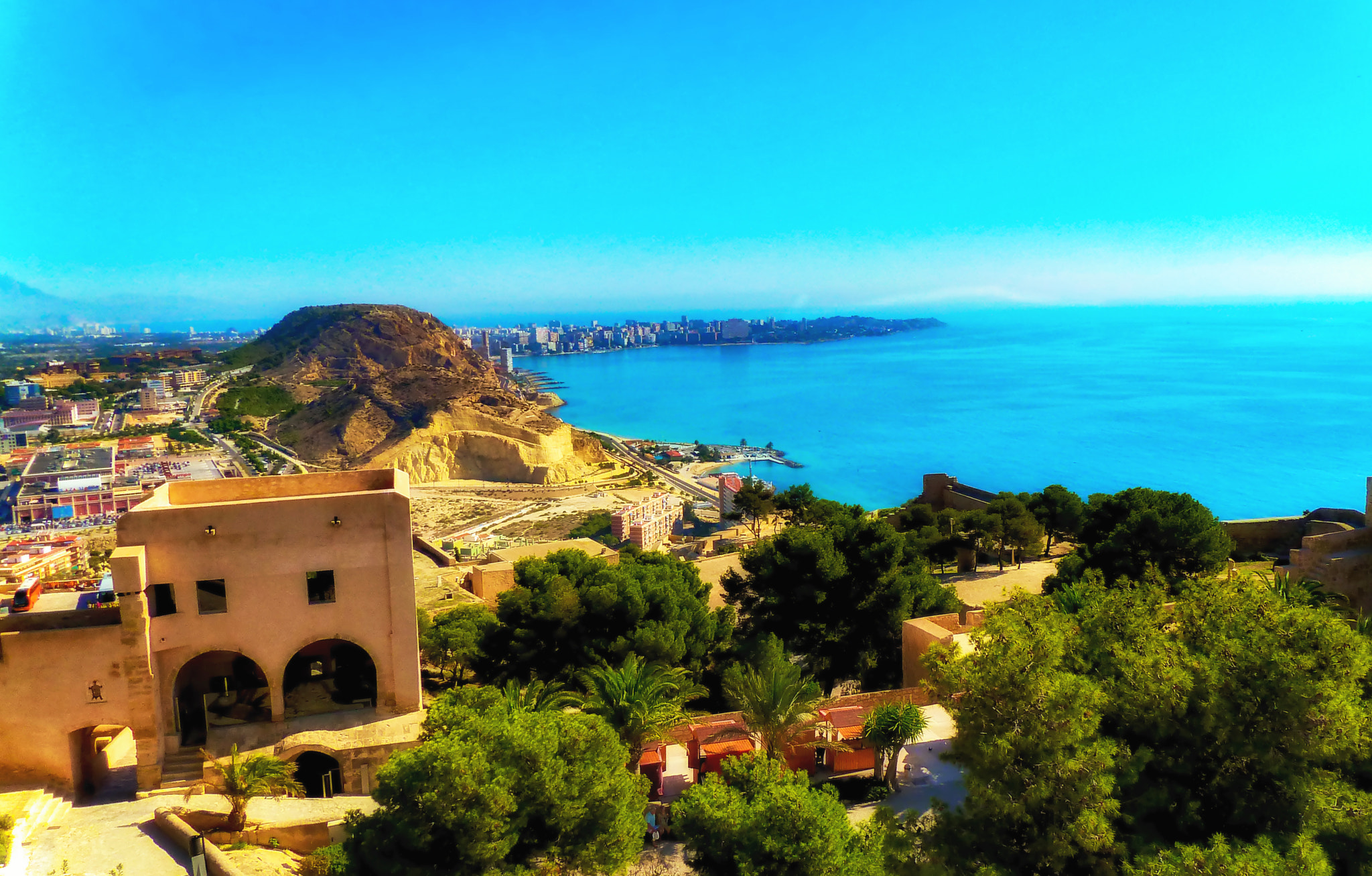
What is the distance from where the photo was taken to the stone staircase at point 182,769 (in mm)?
8414

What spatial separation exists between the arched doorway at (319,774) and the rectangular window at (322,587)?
158 cm

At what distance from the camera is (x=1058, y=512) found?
21.0m

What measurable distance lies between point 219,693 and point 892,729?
24.8ft

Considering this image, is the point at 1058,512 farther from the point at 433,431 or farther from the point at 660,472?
the point at 433,431

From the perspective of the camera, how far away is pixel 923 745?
9.55m

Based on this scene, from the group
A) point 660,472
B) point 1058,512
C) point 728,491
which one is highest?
point 1058,512

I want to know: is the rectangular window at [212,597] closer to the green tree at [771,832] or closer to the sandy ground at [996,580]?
A: the green tree at [771,832]

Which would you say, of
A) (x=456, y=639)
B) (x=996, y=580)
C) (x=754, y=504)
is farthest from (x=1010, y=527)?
(x=456, y=639)

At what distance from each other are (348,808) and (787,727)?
4.39 m

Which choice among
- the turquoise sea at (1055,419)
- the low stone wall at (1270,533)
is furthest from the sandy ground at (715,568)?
the turquoise sea at (1055,419)

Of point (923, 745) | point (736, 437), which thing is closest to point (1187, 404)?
point (736, 437)

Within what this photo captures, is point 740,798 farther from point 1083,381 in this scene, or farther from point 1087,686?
point 1083,381

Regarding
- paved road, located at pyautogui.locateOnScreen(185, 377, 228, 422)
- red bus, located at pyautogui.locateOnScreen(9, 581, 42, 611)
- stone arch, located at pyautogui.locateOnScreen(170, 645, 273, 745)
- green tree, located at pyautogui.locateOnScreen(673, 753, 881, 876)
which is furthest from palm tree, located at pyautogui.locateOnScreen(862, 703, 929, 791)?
paved road, located at pyautogui.locateOnScreen(185, 377, 228, 422)

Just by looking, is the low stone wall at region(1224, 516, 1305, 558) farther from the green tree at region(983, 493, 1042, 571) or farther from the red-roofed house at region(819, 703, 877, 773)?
the red-roofed house at region(819, 703, 877, 773)
